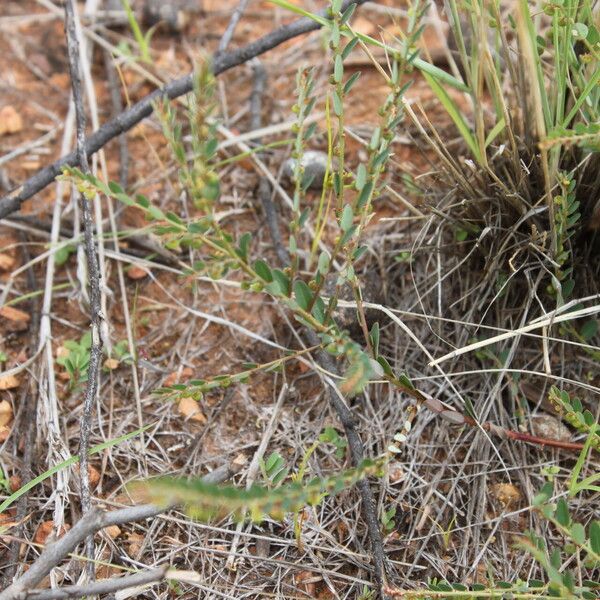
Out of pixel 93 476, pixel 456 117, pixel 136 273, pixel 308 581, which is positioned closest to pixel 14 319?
pixel 136 273

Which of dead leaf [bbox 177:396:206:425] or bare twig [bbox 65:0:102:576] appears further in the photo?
dead leaf [bbox 177:396:206:425]

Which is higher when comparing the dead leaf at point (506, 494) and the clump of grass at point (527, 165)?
the clump of grass at point (527, 165)

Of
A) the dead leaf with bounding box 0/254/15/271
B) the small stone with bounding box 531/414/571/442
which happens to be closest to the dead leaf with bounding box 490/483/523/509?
the small stone with bounding box 531/414/571/442

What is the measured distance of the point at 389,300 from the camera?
1622mm

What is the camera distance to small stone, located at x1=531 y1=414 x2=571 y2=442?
56.2 inches

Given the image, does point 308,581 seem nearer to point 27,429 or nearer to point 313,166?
point 27,429

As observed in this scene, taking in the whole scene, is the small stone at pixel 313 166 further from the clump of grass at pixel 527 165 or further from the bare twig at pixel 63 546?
the bare twig at pixel 63 546

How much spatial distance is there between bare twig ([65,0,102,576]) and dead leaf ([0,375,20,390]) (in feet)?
0.69

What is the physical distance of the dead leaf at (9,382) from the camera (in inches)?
61.5

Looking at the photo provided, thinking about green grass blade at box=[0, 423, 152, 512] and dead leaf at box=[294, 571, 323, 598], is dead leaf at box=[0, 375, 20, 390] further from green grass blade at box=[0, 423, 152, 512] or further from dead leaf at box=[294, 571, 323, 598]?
dead leaf at box=[294, 571, 323, 598]

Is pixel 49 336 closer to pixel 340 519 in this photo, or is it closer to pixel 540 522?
pixel 340 519

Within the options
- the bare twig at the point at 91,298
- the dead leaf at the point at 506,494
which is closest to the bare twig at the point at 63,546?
the bare twig at the point at 91,298

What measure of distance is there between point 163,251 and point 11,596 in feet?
2.98

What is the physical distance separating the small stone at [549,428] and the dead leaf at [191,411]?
68cm
